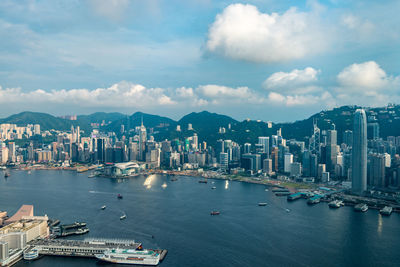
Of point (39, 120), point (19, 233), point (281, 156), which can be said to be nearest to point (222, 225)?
point (19, 233)

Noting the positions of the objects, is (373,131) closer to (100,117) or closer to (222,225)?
(222,225)

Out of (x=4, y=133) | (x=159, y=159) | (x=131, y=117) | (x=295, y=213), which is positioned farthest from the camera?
(x=131, y=117)

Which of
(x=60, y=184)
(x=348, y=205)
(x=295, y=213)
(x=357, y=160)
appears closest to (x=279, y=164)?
(x=357, y=160)

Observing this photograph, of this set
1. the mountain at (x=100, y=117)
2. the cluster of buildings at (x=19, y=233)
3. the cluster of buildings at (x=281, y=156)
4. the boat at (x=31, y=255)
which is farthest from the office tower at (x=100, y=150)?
the mountain at (x=100, y=117)

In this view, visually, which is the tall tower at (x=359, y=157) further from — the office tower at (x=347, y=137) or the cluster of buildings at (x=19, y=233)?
the cluster of buildings at (x=19, y=233)

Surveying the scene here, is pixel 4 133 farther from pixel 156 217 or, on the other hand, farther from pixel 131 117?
pixel 156 217

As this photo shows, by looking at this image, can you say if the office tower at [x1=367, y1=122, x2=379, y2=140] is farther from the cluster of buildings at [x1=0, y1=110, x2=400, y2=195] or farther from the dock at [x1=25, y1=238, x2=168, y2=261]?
the dock at [x1=25, y1=238, x2=168, y2=261]
